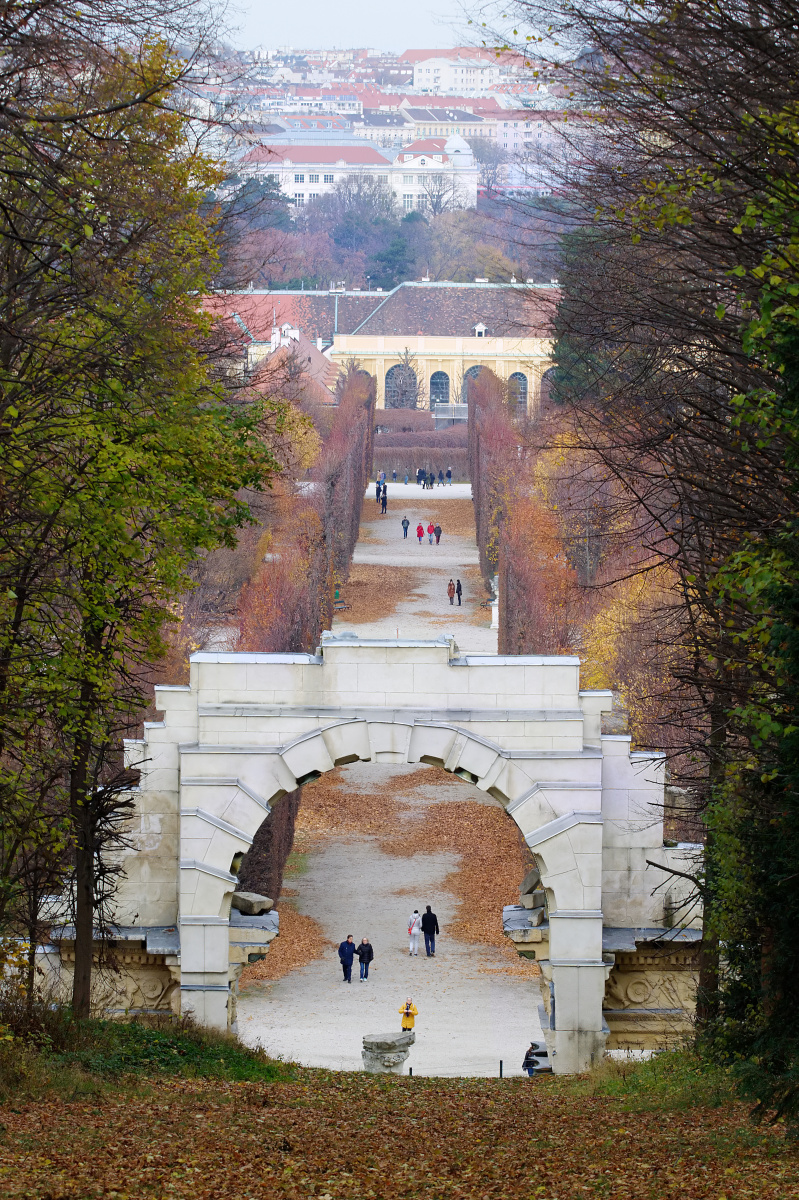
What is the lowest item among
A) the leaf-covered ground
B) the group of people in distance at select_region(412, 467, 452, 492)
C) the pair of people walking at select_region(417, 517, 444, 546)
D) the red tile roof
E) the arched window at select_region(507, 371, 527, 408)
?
the leaf-covered ground

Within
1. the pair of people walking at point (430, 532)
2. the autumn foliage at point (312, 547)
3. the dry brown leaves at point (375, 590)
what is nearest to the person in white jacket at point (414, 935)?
the autumn foliage at point (312, 547)

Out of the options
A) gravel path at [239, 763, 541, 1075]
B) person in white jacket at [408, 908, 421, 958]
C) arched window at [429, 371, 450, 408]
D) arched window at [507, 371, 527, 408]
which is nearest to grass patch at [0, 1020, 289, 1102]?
gravel path at [239, 763, 541, 1075]

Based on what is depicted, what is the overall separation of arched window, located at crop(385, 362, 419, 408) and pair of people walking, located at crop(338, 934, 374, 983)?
76.4m

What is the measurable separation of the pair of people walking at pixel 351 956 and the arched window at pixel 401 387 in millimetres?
76435

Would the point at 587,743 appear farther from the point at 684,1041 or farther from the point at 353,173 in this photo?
the point at 353,173

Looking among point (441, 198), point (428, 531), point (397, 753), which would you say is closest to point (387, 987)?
point (397, 753)

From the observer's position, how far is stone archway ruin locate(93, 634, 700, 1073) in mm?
18141

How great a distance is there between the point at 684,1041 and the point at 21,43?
1247 centimetres

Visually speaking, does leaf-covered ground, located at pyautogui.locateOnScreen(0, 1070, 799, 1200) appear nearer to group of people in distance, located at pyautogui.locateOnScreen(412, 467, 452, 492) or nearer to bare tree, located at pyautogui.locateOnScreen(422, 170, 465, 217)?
group of people in distance, located at pyautogui.locateOnScreen(412, 467, 452, 492)

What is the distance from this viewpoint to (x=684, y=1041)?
1705cm

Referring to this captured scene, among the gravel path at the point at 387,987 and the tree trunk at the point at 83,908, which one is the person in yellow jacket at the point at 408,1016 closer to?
the gravel path at the point at 387,987

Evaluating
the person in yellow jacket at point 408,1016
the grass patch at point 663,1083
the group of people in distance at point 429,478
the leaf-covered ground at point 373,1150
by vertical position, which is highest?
the group of people in distance at point 429,478

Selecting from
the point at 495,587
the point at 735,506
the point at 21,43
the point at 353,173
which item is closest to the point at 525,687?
the point at 735,506

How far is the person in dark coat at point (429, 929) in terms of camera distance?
26672mm
